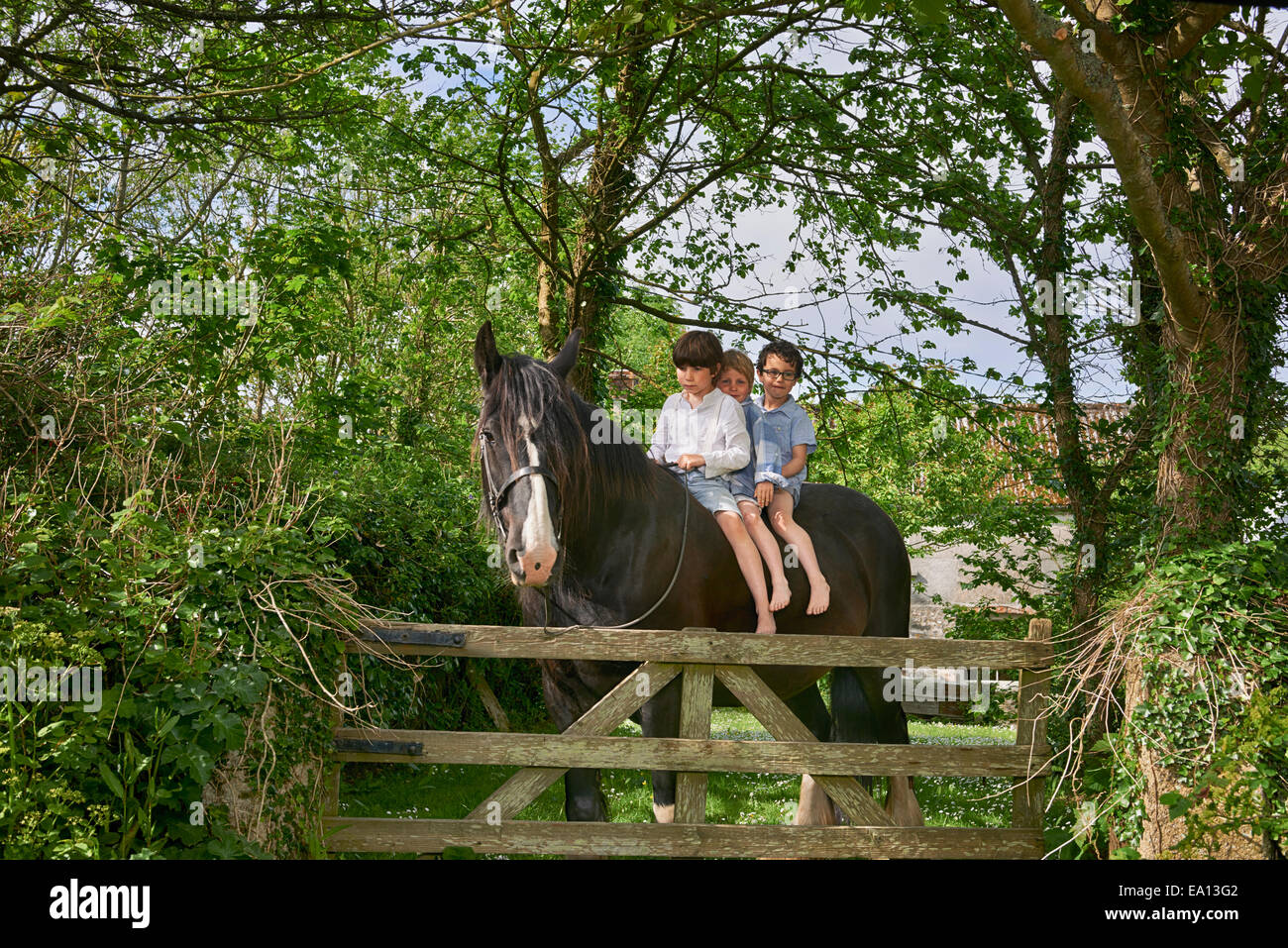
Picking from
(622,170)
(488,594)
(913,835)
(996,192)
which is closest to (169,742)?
(913,835)

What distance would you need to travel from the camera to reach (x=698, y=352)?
5281mm

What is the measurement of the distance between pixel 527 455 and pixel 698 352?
136cm

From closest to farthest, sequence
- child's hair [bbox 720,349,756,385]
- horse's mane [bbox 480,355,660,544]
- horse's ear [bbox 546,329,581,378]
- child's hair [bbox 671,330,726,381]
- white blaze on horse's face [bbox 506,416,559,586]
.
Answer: white blaze on horse's face [bbox 506,416,559,586] < horse's mane [bbox 480,355,660,544] < horse's ear [bbox 546,329,581,378] < child's hair [bbox 671,330,726,381] < child's hair [bbox 720,349,756,385]

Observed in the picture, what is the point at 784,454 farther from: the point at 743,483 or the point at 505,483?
the point at 505,483

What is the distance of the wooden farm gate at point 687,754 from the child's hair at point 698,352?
1483mm

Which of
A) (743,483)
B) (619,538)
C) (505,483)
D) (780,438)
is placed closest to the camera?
(505,483)

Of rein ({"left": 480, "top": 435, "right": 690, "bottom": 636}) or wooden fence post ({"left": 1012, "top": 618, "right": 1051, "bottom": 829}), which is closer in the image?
rein ({"left": 480, "top": 435, "right": 690, "bottom": 636})

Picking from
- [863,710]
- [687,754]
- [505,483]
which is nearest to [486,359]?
[505,483]

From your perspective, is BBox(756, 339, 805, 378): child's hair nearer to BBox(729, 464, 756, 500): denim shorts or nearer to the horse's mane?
BBox(729, 464, 756, 500): denim shorts

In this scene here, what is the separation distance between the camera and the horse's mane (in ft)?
14.5

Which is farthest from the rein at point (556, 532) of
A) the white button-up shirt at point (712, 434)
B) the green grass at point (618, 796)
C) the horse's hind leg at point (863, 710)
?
the green grass at point (618, 796)

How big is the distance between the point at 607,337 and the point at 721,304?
141 centimetres

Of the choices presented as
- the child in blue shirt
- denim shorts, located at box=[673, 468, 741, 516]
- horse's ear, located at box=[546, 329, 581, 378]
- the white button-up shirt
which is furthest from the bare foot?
horse's ear, located at box=[546, 329, 581, 378]
